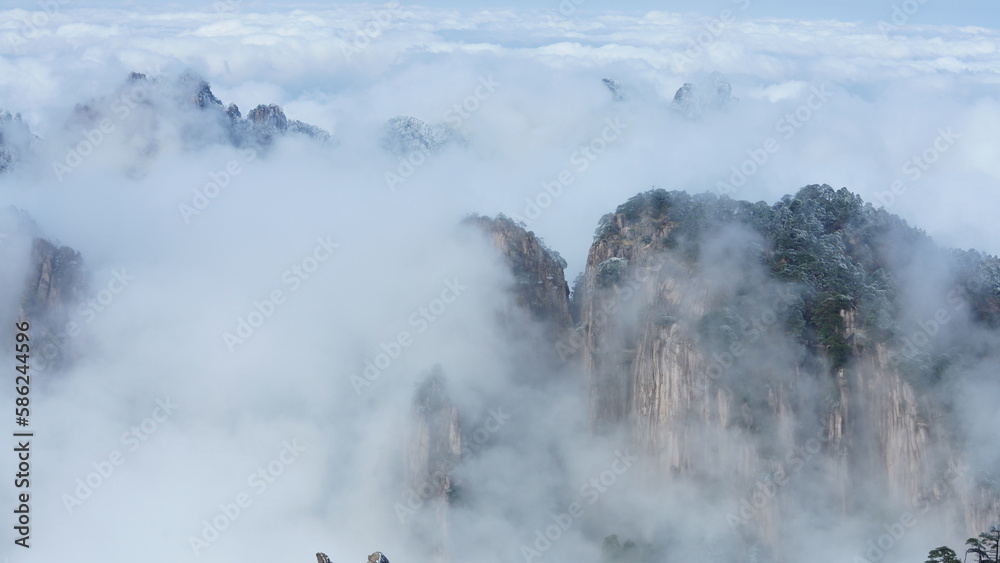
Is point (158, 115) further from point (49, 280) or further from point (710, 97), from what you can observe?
point (710, 97)

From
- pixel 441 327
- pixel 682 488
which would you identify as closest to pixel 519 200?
pixel 441 327

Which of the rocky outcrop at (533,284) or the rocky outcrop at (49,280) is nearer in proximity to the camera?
the rocky outcrop at (533,284)

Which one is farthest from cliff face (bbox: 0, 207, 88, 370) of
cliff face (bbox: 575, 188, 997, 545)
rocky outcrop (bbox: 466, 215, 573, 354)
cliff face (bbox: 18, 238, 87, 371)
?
cliff face (bbox: 575, 188, 997, 545)

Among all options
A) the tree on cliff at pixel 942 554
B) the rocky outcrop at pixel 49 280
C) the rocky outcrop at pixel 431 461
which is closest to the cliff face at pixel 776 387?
the tree on cliff at pixel 942 554

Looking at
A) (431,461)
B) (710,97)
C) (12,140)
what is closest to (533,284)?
(431,461)

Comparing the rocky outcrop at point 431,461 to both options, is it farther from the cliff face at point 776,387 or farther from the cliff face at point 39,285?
the cliff face at point 39,285

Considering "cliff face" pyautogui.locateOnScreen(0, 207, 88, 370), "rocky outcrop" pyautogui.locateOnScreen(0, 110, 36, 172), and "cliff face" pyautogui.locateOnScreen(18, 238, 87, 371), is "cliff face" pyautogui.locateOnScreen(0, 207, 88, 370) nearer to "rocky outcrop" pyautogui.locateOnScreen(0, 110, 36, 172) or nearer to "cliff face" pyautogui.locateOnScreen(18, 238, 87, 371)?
"cliff face" pyautogui.locateOnScreen(18, 238, 87, 371)

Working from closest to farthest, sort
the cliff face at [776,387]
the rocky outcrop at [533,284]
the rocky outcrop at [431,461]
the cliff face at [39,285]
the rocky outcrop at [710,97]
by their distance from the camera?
→ the cliff face at [776,387]
the rocky outcrop at [431,461]
the rocky outcrop at [533,284]
the cliff face at [39,285]
the rocky outcrop at [710,97]

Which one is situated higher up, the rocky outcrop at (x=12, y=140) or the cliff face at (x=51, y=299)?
the rocky outcrop at (x=12, y=140)

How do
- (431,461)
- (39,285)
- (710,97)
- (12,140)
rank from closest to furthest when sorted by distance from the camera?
(431,461)
(39,285)
(12,140)
(710,97)
